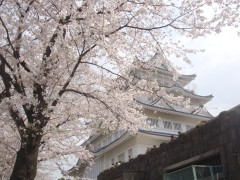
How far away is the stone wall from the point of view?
8.28 metres

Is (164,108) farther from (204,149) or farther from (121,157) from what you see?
(204,149)

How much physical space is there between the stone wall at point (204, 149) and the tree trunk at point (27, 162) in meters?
4.77

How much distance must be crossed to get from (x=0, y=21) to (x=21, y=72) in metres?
1.60

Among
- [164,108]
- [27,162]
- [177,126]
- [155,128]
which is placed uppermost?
[164,108]

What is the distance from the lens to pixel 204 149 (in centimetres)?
953

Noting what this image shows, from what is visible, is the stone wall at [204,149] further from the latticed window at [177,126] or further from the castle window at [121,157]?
the latticed window at [177,126]

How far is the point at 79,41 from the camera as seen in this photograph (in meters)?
8.66

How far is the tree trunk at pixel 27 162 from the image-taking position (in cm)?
787

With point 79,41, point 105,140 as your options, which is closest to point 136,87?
point 79,41

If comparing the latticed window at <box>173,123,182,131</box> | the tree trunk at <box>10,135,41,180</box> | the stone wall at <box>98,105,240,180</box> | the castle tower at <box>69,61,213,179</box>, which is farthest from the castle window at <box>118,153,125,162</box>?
the tree trunk at <box>10,135,41,180</box>

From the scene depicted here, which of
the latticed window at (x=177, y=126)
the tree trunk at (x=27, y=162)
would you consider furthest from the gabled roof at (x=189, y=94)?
the tree trunk at (x=27, y=162)

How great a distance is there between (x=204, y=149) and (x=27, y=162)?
501 centimetres

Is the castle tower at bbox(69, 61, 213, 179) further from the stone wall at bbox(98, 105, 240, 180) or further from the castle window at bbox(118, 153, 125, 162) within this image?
the stone wall at bbox(98, 105, 240, 180)

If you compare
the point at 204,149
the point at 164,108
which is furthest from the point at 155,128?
the point at 204,149
